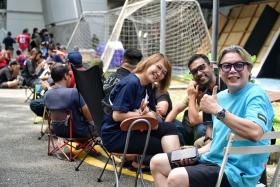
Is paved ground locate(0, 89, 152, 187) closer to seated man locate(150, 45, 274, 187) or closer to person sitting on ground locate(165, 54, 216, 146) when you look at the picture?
person sitting on ground locate(165, 54, 216, 146)

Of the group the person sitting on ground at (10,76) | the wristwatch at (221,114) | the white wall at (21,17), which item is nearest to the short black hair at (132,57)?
the wristwatch at (221,114)

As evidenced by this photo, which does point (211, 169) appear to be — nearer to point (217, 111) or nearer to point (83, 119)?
point (217, 111)

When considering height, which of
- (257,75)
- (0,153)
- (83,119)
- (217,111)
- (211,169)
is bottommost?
(257,75)

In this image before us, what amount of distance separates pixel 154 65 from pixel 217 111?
58.0 inches

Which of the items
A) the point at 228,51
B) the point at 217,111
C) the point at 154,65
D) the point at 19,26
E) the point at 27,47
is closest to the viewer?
the point at 217,111

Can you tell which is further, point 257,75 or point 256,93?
point 257,75

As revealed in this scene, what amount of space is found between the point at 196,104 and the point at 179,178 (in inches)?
82.9

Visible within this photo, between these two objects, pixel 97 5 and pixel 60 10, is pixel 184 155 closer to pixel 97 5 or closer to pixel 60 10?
pixel 97 5

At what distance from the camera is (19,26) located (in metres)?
31.3

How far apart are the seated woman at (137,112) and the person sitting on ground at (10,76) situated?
1224cm

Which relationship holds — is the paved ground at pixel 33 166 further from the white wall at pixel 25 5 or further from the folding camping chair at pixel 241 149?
the white wall at pixel 25 5

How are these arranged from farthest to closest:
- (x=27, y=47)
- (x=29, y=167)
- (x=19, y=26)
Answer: (x=19, y=26) < (x=27, y=47) < (x=29, y=167)

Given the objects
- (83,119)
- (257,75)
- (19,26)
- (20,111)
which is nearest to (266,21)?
(257,75)

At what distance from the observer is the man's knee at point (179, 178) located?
10.4 feet
